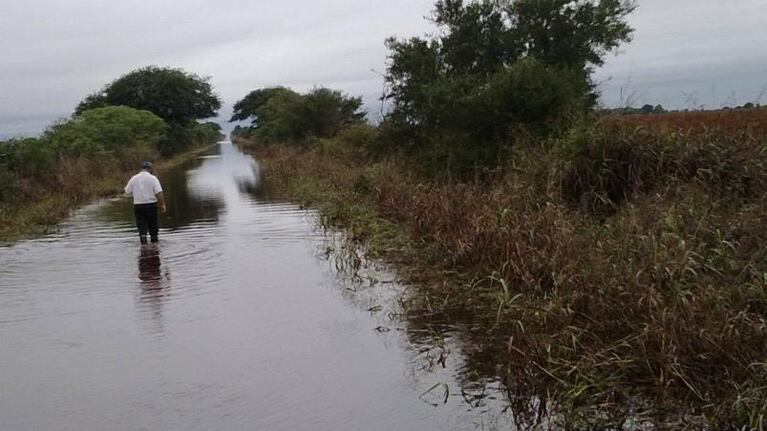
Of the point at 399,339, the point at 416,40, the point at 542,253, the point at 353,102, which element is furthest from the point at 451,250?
the point at 353,102

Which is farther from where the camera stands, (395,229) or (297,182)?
(297,182)

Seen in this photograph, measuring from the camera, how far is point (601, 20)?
2275 centimetres

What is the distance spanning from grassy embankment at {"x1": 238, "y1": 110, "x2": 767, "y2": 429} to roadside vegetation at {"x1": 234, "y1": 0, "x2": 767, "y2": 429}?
2 centimetres

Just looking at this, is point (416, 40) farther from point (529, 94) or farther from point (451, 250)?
point (451, 250)

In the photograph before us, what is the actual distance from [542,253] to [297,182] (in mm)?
17886

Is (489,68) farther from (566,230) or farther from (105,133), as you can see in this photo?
(105,133)

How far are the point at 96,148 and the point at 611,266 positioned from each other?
32.4m

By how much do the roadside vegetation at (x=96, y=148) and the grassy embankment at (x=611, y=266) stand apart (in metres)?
9.78

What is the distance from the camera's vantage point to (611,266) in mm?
7121

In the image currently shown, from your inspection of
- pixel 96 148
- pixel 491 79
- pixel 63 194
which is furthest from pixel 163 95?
pixel 491 79

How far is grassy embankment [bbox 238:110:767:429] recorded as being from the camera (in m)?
5.28

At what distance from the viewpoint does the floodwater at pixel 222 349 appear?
571 cm

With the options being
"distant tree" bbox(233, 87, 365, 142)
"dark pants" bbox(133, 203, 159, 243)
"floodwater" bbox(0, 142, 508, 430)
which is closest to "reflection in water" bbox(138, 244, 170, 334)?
"floodwater" bbox(0, 142, 508, 430)

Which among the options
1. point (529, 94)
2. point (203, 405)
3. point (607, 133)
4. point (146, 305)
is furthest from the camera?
point (529, 94)
